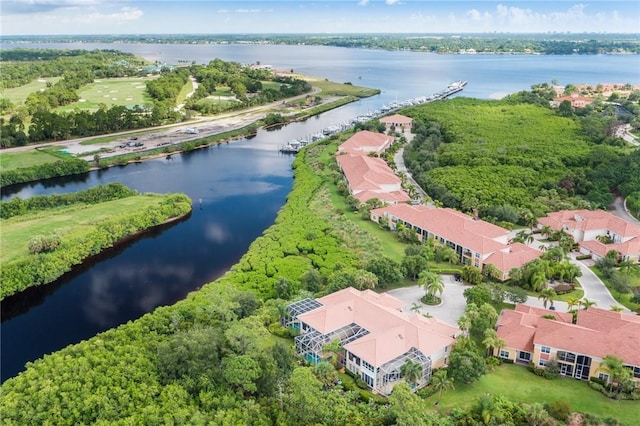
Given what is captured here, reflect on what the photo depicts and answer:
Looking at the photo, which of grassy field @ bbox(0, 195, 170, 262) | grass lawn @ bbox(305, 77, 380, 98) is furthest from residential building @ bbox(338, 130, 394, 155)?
grass lawn @ bbox(305, 77, 380, 98)

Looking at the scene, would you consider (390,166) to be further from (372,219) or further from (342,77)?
(342,77)

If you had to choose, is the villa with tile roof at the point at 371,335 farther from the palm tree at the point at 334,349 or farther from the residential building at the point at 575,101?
the residential building at the point at 575,101

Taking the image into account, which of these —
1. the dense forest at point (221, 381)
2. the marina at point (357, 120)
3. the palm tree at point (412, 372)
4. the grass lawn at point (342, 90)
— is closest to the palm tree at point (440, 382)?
the dense forest at point (221, 381)

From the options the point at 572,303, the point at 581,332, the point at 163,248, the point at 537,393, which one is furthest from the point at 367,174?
the point at 537,393

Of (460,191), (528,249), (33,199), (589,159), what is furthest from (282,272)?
(589,159)

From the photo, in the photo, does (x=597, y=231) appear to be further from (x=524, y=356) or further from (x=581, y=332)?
(x=524, y=356)
